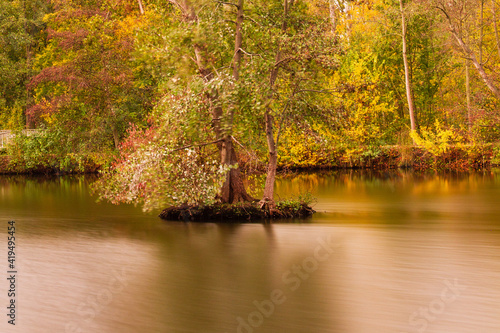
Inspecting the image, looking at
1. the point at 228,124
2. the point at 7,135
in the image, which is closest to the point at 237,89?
the point at 228,124

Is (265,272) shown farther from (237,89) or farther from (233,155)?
(233,155)

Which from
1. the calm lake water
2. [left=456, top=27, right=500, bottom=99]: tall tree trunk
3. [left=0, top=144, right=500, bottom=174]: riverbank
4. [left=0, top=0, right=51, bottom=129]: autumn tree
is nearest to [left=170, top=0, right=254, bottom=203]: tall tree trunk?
the calm lake water

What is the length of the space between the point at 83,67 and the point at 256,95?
79.9 ft

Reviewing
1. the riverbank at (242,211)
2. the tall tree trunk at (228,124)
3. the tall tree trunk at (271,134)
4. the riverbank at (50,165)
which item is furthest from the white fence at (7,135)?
the tall tree trunk at (271,134)

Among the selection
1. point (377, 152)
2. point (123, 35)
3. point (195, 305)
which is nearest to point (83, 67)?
point (123, 35)

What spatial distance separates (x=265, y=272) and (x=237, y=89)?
5.28 metres

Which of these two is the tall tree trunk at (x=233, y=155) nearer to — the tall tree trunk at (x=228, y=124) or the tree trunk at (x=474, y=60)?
the tall tree trunk at (x=228, y=124)

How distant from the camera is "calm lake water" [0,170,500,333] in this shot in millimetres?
9234

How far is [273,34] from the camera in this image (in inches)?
668

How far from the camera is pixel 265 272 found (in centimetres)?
1228

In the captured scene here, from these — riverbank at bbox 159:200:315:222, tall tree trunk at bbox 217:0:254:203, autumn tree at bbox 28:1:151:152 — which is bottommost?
riverbank at bbox 159:200:315:222

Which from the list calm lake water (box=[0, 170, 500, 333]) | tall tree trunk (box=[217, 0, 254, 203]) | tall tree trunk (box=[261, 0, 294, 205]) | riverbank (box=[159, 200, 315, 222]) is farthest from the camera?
riverbank (box=[159, 200, 315, 222])

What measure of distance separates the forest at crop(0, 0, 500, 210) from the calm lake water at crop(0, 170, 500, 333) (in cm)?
161

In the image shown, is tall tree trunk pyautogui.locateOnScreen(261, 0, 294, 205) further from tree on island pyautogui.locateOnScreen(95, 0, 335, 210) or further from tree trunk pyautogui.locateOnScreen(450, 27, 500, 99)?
tree trunk pyautogui.locateOnScreen(450, 27, 500, 99)
